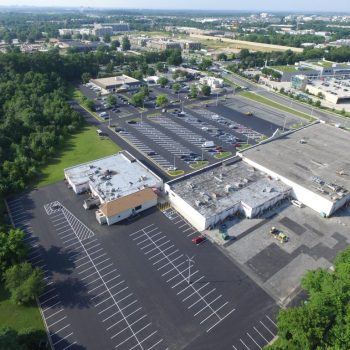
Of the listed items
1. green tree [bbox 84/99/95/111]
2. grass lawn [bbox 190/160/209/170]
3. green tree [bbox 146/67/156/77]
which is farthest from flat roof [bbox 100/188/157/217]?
green tree [bbox 146/67/156/77]

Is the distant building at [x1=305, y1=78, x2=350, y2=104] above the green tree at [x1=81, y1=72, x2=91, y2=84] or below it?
below

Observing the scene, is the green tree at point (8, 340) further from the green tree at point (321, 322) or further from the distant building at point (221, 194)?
the distant building at point (221, 194)

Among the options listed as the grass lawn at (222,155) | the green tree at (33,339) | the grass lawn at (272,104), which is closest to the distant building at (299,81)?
the grass lawn at (272,104)

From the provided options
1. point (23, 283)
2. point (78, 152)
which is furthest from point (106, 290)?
point (78, 152)

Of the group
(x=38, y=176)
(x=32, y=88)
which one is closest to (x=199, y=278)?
(x=38, y=176)

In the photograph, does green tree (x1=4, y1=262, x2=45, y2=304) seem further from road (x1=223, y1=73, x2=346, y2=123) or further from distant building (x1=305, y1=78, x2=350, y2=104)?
distant building (x1=305, y1=78, x2=350, y2=104)

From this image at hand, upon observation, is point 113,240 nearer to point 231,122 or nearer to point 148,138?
point 148,138
